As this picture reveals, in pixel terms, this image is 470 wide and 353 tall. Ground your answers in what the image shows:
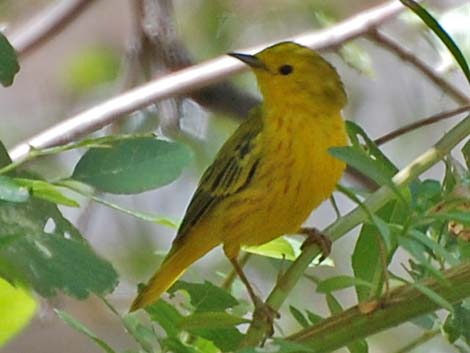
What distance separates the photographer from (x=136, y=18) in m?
1.78

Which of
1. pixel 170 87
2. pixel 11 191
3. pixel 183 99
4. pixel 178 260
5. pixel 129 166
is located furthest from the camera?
pixel 183 99

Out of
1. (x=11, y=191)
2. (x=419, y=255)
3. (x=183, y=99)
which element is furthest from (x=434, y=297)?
(x=183, y=99)

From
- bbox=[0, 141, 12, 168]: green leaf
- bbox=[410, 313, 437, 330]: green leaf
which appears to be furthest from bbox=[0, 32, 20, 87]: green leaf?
bbox=[410, 313, 437, 330]: green leaf

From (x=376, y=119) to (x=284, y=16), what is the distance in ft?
3.07

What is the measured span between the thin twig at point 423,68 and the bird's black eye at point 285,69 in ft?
0.81

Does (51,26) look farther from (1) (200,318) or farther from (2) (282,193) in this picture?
(1) (200,318)

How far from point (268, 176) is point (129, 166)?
585mm

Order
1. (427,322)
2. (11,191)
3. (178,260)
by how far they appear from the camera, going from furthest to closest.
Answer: (178,260), (427,322), (11,191)

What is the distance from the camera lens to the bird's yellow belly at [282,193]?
118 centimetres

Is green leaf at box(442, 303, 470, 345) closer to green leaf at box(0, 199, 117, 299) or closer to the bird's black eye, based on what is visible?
green leaf at box(0, 199, 117, 299)

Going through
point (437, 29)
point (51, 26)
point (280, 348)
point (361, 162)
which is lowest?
point (280, 348)

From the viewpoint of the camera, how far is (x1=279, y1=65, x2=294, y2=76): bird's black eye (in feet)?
4.46

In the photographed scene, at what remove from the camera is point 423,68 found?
1.55 m

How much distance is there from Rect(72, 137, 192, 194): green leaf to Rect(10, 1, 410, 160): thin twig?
677 mm
